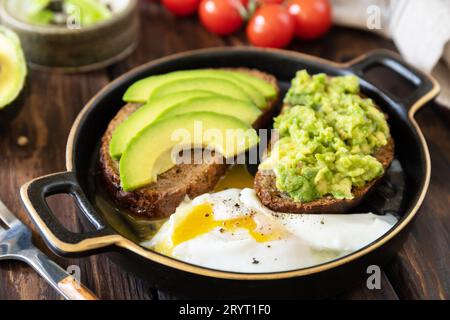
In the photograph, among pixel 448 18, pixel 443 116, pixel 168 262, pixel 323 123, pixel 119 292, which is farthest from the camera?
pixel 443 116

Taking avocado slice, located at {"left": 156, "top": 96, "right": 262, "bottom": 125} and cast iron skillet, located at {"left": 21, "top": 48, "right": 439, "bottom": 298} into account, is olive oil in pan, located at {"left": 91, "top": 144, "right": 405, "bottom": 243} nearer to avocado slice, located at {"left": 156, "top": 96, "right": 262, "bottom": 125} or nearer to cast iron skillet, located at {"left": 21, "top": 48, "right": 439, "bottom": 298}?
cast iron skillet, located at {"left": 21, "top": 48, "right": 439, "bottom": 298}

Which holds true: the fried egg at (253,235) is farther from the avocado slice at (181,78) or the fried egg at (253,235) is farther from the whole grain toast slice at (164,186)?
the avocado slice at (181,78)

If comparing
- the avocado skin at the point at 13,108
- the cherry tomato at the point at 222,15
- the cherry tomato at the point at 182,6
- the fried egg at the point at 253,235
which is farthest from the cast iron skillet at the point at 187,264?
the cherry tomato at the point at 182,6

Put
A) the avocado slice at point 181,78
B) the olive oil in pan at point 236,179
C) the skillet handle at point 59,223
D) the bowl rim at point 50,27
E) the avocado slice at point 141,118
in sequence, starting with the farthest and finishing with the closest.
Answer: the bowl rim at point 50,27, the avocado slice at point 181,78, the olive oil in pan at point 236,179, the avocado slice at point 141,118, the skillet handle at point 59,223

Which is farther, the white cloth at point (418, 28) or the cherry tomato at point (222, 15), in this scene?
the cherry tomato at point (222, 15)

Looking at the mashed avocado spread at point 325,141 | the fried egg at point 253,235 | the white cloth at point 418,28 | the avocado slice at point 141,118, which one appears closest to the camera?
the fried egg at point 253,235

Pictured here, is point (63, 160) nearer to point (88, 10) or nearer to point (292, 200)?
point (88, 10)
